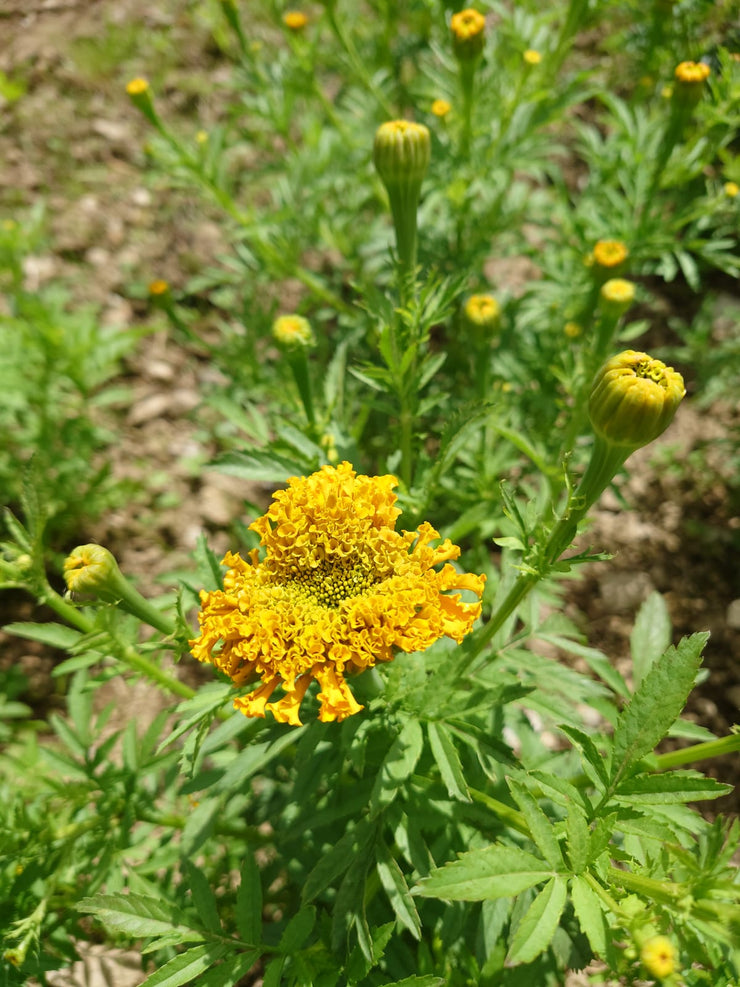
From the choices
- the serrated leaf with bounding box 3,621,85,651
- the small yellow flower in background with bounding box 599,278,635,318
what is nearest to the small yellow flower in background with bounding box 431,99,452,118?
the small yellow flower in background with bounding box 599,278,635,318

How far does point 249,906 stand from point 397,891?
32 cm

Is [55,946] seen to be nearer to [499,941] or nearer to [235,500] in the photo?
[499,941]

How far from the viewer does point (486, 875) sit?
1.06m

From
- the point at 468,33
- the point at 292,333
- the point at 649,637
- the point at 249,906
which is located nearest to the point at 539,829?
the point at 249,906

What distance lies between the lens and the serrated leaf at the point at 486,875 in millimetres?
1025

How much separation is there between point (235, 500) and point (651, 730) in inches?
98.9

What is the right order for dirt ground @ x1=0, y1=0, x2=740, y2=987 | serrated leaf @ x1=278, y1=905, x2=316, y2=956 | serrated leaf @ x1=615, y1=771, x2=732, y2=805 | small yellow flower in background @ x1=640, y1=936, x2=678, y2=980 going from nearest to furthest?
small yellow flower in background @ x1=640, y1=936, x2=678, y2=980
serrated leaf @ x1=615, y1=771, x2=732, y2=805
serrated leaf @ x1=278, y1=905, x2=316, y2=956
dirt ground @ x1=0, y1=0, x2=740, y2=987

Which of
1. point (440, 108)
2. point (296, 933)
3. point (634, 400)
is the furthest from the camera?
point (440, 108)

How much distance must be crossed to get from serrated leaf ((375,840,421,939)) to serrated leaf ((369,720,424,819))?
0.50 ft

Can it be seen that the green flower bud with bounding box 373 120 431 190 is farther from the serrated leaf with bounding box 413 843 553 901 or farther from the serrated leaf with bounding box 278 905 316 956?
the serrated leaf with bounding box 278 905 316 956

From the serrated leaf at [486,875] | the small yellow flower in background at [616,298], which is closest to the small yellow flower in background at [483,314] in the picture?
the small yellow flower in background at [616,298]

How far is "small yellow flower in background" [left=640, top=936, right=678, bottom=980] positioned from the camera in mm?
829

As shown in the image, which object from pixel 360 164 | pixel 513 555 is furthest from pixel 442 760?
pixel 360 164

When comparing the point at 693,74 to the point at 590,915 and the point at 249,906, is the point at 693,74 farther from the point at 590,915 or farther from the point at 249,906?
the point at 249,906
